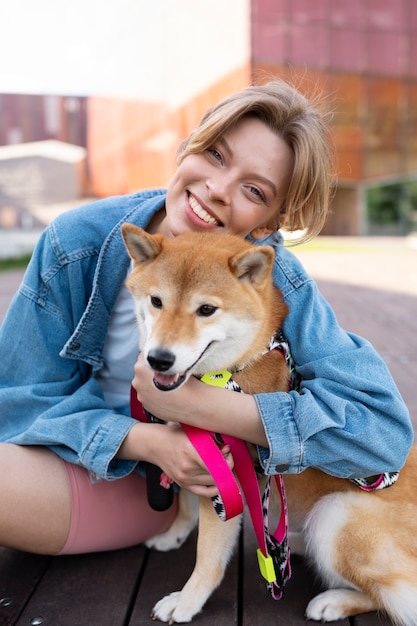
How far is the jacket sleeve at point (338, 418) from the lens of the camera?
189cm

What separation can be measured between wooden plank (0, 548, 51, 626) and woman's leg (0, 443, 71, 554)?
3.9 inches

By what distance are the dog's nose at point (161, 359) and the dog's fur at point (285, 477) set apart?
0.09 feet

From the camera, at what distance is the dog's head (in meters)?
1.80

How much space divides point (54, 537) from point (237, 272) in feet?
3.53

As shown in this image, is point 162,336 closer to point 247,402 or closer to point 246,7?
point 247,402

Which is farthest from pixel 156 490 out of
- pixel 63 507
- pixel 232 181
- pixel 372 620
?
pixel 232 181

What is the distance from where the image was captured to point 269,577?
6.21 feet

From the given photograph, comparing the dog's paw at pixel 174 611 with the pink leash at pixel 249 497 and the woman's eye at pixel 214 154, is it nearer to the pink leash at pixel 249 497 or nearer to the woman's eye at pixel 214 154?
the pink leash at pixel 249 497

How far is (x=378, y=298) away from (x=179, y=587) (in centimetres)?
659

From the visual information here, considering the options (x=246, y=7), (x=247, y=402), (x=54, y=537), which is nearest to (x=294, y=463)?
(x=247, y=402)

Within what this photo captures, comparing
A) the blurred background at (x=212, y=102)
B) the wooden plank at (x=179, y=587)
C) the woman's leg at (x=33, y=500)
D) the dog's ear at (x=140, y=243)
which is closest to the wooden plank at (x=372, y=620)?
the wooden plank at (x=179, y=587)

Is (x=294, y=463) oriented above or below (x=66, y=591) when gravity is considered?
above

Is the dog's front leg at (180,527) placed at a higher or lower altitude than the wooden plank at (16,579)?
lower

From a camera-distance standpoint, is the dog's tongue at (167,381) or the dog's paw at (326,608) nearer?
the dog's tongue at (167,381)
